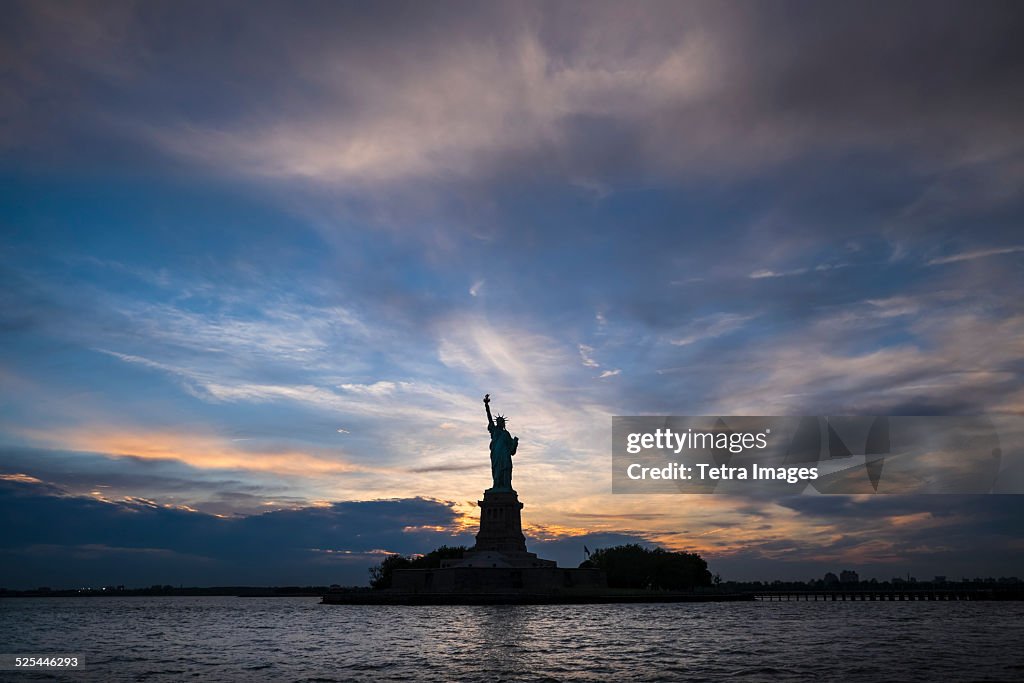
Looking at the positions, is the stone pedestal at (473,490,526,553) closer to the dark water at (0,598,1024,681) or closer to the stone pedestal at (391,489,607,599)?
the stone pedestal at (391,489,607,599)

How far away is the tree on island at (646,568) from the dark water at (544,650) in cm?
5221

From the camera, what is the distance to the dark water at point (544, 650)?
3048cm

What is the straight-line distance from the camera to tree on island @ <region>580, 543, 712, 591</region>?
11350cm

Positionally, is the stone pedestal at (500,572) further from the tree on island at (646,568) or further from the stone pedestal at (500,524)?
the tree on island at (646,568)

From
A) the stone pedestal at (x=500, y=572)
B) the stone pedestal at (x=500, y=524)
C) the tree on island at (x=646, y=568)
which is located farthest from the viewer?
the tree on island at (x=646, y=568)

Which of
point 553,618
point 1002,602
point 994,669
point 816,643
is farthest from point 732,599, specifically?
point 994,669

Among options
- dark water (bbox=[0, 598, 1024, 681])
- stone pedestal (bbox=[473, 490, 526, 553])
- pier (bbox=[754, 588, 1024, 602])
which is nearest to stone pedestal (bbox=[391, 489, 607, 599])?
stone pedestal (bbox=[473, 490, 526, 553])

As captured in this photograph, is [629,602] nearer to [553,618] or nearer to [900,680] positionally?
[553,618]

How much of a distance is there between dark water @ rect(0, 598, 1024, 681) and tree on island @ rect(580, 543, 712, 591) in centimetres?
5221

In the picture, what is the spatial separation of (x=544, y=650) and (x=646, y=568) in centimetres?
8070

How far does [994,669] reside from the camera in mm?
31203

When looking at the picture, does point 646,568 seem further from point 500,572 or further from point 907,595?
point 907,595

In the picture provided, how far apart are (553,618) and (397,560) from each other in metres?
66.5

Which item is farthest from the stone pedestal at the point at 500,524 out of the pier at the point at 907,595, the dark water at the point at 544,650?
the pier at the point at 907,595
